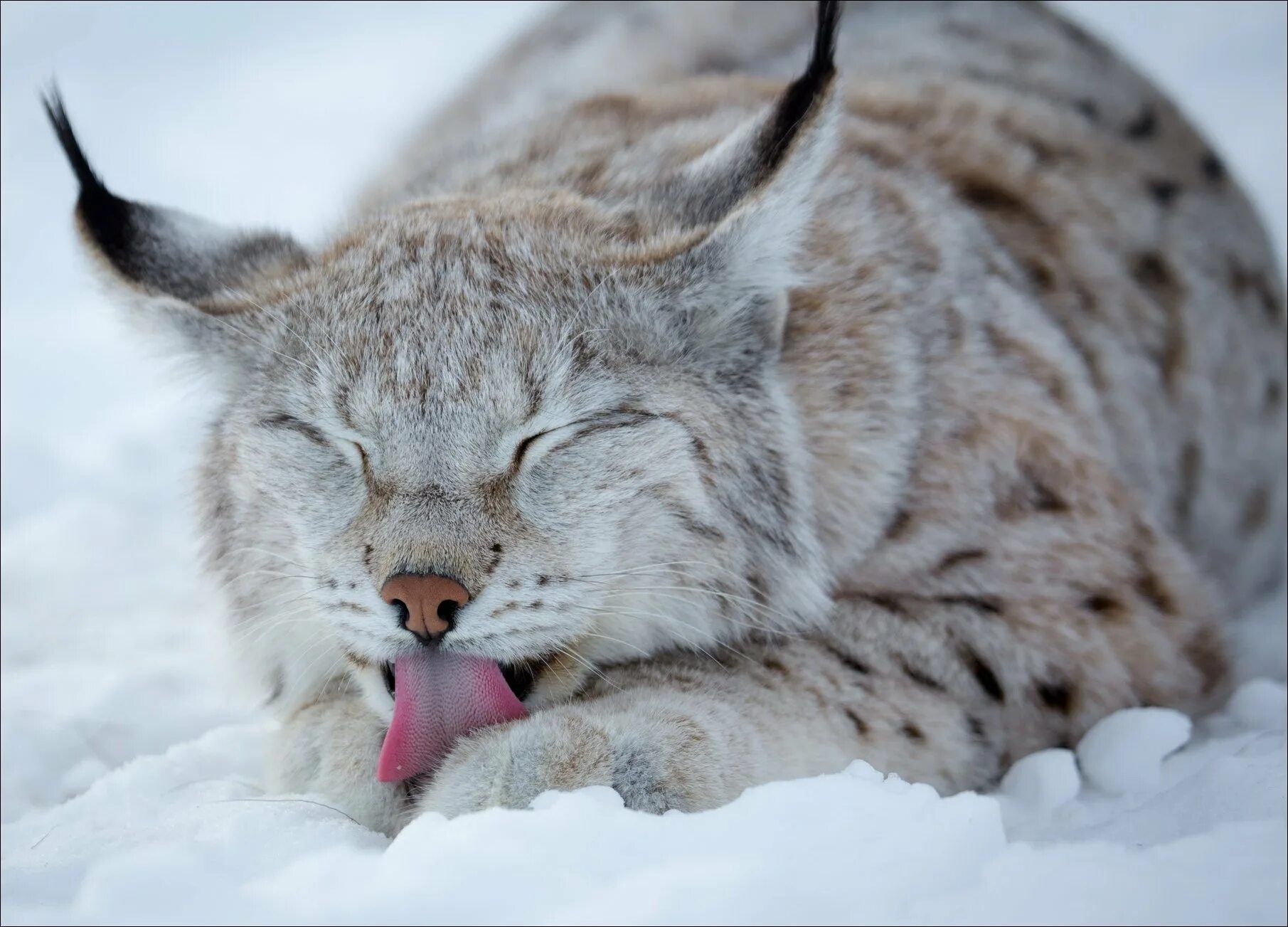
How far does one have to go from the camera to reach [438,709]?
7.93ft

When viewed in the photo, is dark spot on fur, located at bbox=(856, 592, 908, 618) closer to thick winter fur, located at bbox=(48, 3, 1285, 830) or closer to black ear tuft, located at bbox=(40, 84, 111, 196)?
thick winter fur, located at bbox=(48, 3, 1285, 830)

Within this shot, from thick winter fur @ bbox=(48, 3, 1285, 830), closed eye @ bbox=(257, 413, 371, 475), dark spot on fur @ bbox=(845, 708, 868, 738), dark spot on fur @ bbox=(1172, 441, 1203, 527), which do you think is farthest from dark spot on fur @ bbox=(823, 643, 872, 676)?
dark spot on fur @ bbox=(1172, 441, 1203, 527)

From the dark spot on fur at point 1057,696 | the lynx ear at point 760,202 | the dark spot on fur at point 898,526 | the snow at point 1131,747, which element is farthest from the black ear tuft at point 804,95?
the snow at point 1131,747

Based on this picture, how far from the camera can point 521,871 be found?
1851 mm

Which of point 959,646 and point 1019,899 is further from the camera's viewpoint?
point 959,646

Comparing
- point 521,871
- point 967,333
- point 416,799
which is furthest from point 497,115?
point 521,871

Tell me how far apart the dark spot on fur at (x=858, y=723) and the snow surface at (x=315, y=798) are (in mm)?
311

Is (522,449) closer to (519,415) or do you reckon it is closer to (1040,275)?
(519,415)

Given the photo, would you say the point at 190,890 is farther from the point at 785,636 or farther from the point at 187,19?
the point at 187,19

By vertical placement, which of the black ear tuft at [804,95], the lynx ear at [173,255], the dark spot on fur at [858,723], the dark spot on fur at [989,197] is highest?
the black ear tuft at [804,95]

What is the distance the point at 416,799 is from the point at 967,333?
5.48 feet

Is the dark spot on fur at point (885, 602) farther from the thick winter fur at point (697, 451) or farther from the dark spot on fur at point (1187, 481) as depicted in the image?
the dark spot on fur at point (1187, 481)

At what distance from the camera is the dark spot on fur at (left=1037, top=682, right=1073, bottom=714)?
9.45 feet

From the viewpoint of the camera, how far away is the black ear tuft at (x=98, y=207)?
274 centimetres
